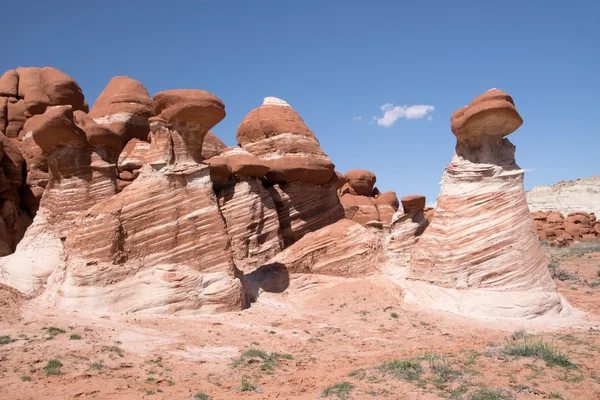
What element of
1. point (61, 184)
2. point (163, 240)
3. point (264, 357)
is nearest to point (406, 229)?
point (163, 240)

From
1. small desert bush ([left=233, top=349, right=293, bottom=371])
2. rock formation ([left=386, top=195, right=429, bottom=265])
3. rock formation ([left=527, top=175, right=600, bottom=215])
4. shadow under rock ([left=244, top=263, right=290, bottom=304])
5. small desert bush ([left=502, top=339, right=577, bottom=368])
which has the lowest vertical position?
small desert bush ([left=233, top=349, right=293, bottom=371])

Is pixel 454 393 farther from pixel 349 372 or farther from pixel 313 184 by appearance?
pixel 313 184

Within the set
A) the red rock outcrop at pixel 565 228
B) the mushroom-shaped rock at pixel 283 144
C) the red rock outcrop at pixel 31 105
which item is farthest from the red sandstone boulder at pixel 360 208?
the red rock outcrop at pixel 31 105

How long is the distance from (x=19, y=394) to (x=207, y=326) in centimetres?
431

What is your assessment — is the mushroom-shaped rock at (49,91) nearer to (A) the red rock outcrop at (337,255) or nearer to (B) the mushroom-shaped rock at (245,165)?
(B) the mushroom-shaped rock at (245,165)

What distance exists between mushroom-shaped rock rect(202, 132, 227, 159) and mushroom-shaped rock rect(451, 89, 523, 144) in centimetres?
948

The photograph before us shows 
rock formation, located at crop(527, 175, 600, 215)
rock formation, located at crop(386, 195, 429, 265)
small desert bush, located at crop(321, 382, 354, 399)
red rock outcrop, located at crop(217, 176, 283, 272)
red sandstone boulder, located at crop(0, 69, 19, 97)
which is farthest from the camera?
rock formation, located at crop(527, 175, 600, 215)

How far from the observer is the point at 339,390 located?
6.36 m

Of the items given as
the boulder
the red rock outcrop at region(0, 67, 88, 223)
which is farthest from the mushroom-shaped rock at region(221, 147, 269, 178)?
the red rock outcrop at region(0, 67, 88, 223)

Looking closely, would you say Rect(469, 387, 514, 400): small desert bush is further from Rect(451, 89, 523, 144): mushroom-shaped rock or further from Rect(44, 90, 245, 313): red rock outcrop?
Rect(451, 89, 523, 144): mushroom-shaped rock

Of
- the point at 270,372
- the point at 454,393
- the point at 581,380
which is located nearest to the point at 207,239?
the point at 270,372

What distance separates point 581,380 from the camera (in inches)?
259

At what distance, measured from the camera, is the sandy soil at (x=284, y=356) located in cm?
648

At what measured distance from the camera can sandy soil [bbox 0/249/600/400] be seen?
648 centimetres
